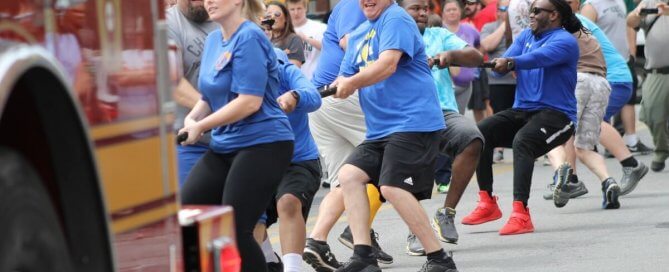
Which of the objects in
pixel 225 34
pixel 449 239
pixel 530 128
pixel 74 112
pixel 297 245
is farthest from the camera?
pixel 530 128

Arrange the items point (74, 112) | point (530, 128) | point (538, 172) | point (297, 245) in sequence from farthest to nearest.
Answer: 1. point (538, 172)
2. point (530, 128)
3. point (297, 245)
4. point (74, 112)

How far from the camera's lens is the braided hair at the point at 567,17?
1069 cm

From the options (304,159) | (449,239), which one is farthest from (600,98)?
(304,159)

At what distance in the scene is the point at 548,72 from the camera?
10570mm

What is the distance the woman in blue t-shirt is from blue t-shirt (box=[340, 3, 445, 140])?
4.32ft

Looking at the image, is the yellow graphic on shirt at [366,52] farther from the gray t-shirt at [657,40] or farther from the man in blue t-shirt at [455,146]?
the gray t-shirt at [657,40]

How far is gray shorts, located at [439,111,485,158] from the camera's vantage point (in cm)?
994

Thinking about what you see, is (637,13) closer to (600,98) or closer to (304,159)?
(600,98)

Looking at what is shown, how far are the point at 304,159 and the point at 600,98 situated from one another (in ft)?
14.9

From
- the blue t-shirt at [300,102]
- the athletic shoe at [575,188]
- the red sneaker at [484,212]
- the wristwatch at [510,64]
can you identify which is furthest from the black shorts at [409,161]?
the athletic shoe at [575,188]

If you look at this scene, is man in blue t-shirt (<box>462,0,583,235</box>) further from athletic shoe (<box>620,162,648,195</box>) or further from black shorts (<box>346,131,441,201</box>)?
black shorts (<box>346,131,441,201</box>)

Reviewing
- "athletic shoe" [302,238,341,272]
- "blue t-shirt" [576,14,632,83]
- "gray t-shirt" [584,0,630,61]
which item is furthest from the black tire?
"gray t-shirt" [584,0,630,61]

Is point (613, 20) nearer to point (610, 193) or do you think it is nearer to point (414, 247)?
point (610, 193)

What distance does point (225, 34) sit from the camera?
6.77 m
